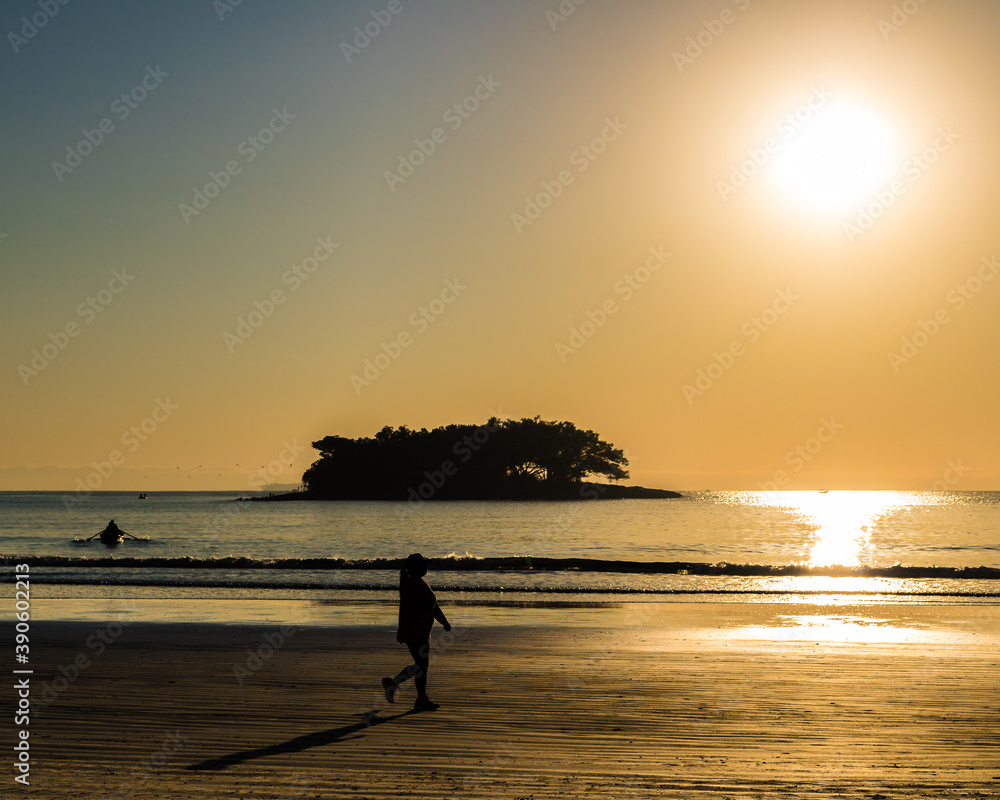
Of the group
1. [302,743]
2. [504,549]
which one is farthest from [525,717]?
[504,549]

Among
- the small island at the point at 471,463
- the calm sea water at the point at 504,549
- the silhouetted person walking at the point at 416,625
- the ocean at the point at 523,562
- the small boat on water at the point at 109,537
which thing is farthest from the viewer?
the small island at the point at 471,463

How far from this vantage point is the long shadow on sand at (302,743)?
943 centimetres

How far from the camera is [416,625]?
1175 cm

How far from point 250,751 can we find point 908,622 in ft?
57.4

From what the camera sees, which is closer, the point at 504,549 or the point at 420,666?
the point at 420,666

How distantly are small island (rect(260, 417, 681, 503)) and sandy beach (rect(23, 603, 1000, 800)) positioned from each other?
14705 centimetres

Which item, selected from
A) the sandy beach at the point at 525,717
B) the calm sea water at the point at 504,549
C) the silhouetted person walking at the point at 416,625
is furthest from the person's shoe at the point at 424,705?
the calm sea water at the point at 504,549

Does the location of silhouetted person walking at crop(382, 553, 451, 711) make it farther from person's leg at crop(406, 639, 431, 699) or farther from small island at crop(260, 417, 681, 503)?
small island at crop(260, 417, 681, 503)

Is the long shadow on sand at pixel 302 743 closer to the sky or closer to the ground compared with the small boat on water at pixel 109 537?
closer to the ground

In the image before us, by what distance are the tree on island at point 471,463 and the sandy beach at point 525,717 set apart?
485 feet

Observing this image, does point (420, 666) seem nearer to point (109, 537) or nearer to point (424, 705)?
point (424, 705)

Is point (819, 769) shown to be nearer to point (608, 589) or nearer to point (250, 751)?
point (250, 751)

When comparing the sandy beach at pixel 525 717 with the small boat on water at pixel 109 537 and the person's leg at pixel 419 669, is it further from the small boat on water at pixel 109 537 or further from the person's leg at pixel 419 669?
the small boat on water at pixel 109 537

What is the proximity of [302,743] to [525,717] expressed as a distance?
2.98m
